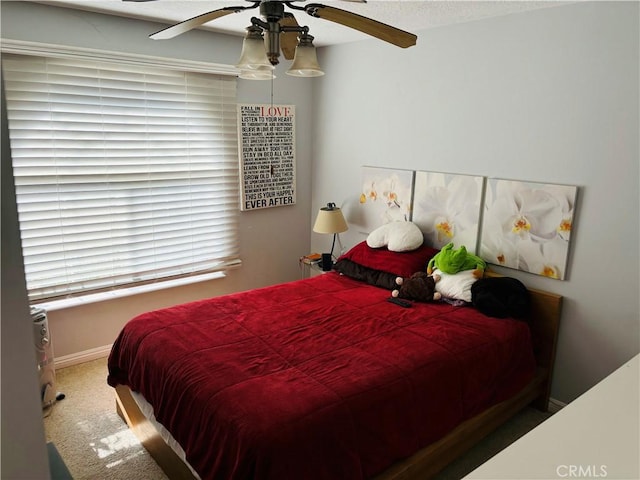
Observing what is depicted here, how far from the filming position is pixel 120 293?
348cm

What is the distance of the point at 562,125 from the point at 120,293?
3168 millimetres

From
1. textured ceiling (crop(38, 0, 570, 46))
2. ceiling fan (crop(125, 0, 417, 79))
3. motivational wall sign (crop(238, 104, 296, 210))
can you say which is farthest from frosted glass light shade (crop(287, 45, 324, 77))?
motivational wall sign (crop(238, 104, 296, 210))

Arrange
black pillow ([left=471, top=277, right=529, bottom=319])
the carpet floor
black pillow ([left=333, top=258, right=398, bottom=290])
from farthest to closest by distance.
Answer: black pillow ([left=333, top=258, right=398, bottom=290]) < black pillow ([left=471, top=277, right=529, bottom=319]) < the carpet floor

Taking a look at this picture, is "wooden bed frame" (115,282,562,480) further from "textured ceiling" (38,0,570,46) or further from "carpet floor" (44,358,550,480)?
"textured ceiling" (38,0,570,46)

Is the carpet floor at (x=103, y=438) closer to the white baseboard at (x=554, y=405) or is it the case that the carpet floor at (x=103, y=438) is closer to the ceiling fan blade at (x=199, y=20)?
the white baseboard at (x=554, y=405)

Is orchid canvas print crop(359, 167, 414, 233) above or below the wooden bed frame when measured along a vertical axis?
above

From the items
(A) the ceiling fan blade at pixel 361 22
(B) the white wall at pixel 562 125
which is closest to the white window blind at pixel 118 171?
(B) the white wall at pixel 562 125

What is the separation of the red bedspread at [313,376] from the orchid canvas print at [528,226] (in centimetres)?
43

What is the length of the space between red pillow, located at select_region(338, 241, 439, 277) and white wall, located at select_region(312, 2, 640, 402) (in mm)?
579

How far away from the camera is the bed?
5.92 feet

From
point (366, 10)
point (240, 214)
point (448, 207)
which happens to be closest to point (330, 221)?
point (240, 214)

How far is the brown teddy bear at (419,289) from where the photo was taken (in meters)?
3.01

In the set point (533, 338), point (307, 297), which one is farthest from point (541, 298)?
point (307, 297)

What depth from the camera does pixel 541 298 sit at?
2.86m
